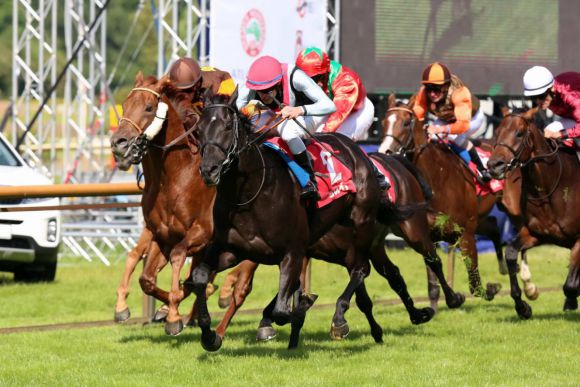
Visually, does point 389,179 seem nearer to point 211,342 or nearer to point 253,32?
point 211,342

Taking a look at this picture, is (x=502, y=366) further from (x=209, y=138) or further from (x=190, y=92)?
(x=190, y=92)

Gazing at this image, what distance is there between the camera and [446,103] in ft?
34.5

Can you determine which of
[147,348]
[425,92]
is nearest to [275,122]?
[147,348]

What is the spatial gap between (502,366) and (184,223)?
2.31 meters

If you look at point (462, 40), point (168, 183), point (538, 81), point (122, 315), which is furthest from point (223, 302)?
point (462, 40)

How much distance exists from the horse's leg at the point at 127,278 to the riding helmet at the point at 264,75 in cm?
204

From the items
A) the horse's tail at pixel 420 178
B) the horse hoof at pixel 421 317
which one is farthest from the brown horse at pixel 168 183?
the horse's tail at pixel 420 178

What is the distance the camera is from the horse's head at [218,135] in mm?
6686

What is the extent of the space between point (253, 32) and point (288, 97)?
621 centimetres

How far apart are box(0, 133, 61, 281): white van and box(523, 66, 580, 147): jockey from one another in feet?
16.6

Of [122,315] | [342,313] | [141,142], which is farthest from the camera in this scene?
[122,315]

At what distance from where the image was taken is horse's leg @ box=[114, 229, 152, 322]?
8617mm

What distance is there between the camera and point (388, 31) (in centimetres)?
1356

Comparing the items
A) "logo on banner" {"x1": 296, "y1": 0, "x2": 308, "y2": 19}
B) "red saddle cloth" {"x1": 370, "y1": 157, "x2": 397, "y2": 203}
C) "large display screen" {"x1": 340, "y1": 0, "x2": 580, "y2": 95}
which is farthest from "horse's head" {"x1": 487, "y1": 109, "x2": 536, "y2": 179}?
"logo on banner" {"x1": 296, "y1": 0, "x2": 308, "y2": 19}
